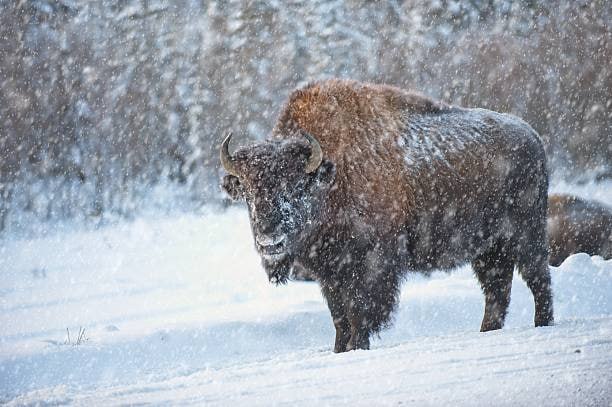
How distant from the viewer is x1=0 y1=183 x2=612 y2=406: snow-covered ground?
266 centimetres

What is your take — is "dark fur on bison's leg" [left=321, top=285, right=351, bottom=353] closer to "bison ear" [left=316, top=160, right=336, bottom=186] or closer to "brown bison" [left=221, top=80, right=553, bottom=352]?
"brown bison" [left=221, top=80, right=553, bottom=352]

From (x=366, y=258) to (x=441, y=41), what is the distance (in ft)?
42.5

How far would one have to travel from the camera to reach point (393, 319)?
4445 mm

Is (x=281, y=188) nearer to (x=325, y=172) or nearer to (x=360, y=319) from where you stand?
(x=325, y=172)

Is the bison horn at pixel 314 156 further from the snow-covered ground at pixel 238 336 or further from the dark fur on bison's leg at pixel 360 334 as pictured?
the snow-covered ground at pixel 238 336

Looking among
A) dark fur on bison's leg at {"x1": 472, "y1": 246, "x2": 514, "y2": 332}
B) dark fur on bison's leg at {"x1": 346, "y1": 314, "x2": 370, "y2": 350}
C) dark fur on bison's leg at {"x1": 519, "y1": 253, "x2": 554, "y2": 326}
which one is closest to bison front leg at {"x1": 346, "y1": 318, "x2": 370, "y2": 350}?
dark fur on bison's leg at {"x1": 346, "y1": 314, "x2": 370, "y2": 350}

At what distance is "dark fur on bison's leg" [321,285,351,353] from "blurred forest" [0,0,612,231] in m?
9.72

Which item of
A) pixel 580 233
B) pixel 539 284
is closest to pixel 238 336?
pixel 539 284

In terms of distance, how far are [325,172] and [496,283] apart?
6.28ft

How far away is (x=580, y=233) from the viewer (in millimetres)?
8227

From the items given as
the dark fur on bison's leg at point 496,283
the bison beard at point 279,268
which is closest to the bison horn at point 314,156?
the bison beard at point 279,268

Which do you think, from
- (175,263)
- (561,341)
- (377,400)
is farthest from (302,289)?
(377,400)

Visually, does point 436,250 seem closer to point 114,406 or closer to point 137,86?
point 114,406

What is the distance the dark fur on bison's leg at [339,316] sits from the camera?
15.0ft
